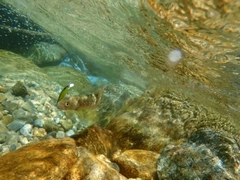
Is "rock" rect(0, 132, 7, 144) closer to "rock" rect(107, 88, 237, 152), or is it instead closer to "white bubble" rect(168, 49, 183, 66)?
"rock" rect(107, 88, 237, 152)

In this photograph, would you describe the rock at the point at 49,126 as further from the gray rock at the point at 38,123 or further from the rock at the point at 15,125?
the rock at the point at 15,125

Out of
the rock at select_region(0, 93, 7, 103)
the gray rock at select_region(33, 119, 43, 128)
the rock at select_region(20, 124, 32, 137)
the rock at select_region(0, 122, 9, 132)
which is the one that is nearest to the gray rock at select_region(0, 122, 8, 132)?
the rock at select_region(0, 122, 9, 132)

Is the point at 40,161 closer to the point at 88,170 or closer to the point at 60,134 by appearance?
the point at 88,170

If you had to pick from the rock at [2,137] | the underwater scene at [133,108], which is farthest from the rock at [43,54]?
the rock at [2,137]

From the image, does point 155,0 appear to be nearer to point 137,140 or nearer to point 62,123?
point 137,140

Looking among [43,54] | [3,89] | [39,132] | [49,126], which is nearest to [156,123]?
[49,126]

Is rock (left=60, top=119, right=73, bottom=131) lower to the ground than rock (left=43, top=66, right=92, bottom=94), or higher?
higher
